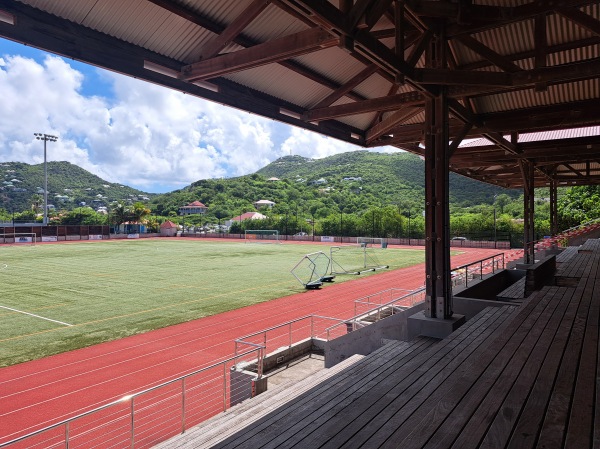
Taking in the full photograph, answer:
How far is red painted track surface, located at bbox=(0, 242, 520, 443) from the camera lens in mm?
9352

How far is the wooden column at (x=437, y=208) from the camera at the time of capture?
779cm

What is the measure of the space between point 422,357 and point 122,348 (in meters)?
10.5

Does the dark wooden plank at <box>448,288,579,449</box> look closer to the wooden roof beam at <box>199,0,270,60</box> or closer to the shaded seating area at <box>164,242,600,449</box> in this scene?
the shaded seating area at <box>164,242,600,449</box>

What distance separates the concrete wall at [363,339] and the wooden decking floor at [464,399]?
380cm

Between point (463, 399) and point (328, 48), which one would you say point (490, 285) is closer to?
point (328, 48)

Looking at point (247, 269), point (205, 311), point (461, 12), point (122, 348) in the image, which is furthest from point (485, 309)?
point (247, 269)

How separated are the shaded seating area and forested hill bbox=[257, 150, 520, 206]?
89.9 m

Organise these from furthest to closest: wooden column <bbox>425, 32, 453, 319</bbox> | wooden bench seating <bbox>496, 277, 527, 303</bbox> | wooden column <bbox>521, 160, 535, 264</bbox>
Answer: wooden column <bbox>521, 160, 535, 264</bbox>
wooden bench seating <bbox>496, 277, 527, 303</bbox>
wooden column <bbox>425, 32, 453, 319</bbox>

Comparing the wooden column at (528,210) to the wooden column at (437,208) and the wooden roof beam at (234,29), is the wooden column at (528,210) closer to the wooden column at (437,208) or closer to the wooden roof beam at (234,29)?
the wooden column at (437,208)

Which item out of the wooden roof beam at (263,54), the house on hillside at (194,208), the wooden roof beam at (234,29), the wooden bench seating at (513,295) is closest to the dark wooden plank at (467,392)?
the wooden roof beam at (263,54)

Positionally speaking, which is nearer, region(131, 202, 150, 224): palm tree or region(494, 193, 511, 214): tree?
region(494, 193, 511, 214): tree

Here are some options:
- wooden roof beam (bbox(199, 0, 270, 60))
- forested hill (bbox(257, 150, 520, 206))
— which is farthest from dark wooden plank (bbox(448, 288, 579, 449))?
forested hill (bbox(257, 150, 520, 206))

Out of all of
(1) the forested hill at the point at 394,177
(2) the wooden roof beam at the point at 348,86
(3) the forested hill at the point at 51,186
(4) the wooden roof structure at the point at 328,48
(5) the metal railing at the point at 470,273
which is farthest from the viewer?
(3) the forested hill at the point at 51,186

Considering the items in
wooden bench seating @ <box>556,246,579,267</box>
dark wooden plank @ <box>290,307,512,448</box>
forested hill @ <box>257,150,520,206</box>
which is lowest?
dark wooden plank @ <box>290,307,512,448</box>
